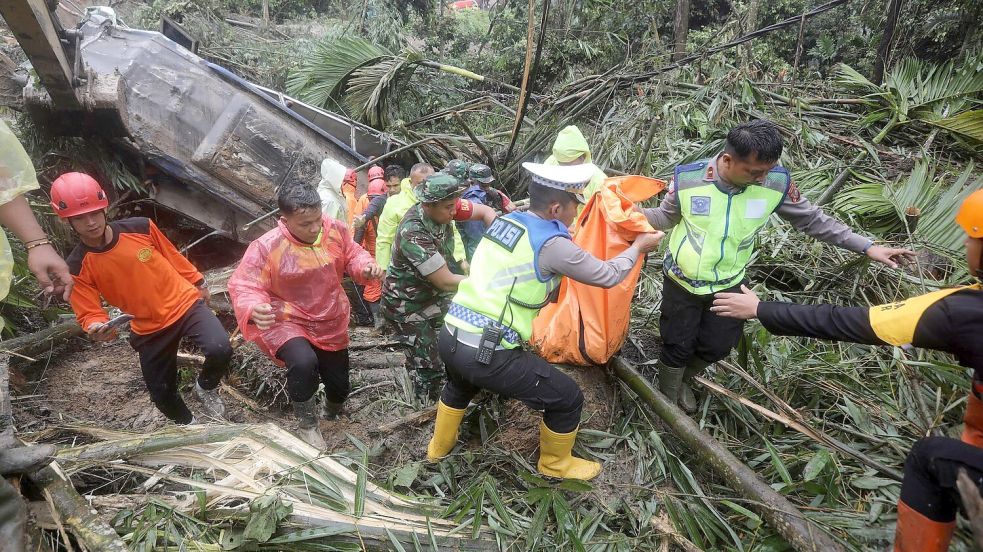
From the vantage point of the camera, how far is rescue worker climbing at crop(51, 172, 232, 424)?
2.97 metres

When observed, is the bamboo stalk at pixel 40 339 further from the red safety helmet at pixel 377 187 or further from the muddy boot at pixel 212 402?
the red safety helmet at pixel 377 187

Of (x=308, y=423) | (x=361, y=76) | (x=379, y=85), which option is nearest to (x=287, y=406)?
(x=308, y=423)

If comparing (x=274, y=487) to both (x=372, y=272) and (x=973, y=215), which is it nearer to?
(x=372, y=272)

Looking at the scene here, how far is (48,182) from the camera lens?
5672 mm

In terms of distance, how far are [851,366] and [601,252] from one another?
1515 millimetres

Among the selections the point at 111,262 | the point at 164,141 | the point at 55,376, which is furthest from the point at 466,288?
the point at 164,141

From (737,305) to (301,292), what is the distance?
7.61 feet

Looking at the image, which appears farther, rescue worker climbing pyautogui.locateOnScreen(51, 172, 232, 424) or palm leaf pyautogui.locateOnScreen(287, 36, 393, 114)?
palm leaf pyautogui.locateOnScreen(287, 36, 393, 114)

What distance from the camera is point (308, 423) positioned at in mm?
3387

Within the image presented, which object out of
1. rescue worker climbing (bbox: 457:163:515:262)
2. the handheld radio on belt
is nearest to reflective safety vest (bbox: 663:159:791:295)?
the handheld radio on belt

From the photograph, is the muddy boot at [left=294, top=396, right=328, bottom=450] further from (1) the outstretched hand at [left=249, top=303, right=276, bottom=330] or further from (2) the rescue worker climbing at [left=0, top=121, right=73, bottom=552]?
(2) the rescue worker climbing at [left=0, top=121, right=73, bottom=552]

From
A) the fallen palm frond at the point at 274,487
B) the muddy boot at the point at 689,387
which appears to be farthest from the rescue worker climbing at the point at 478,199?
the fallen palm frond at the point at 274,487

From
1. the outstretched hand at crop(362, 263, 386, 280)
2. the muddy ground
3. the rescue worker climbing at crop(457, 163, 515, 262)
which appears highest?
the outstretched hand at crop(362, 263, 386, 280)

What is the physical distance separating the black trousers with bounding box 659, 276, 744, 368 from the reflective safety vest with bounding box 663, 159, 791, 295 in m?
0.11
